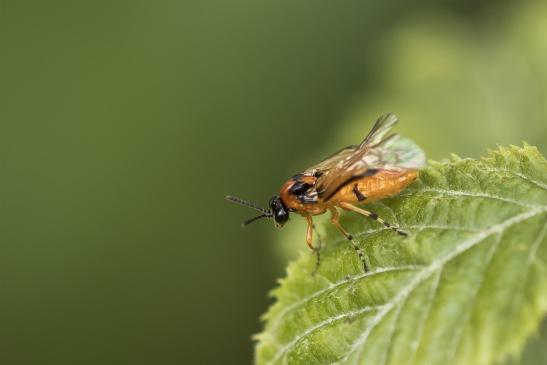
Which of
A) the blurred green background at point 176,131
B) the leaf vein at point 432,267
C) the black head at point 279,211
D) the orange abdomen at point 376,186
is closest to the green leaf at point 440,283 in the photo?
the leaf vein at point 432,267

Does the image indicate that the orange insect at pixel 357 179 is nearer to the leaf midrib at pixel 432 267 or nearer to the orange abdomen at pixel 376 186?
the orange abdomen at pixel 376 186

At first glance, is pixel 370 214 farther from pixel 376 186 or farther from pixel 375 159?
pixel 375 159

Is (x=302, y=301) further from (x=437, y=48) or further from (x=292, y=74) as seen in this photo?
(x=292, y=74)

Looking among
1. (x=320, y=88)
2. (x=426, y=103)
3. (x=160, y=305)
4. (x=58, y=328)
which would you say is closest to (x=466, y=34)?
(x=426, y=103)

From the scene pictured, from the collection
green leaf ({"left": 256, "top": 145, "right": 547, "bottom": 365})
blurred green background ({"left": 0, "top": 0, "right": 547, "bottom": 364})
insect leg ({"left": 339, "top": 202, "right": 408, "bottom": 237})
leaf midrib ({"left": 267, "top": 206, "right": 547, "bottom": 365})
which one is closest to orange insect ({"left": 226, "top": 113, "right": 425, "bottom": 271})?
insect leg ({"left": 339, "top": 202, "right": 408, "bottom": 237})

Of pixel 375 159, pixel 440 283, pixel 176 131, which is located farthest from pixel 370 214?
pixel 176 131

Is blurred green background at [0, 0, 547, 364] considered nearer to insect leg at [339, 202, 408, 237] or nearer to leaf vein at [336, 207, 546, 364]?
insect leg at [339, 202, 408, 237]
